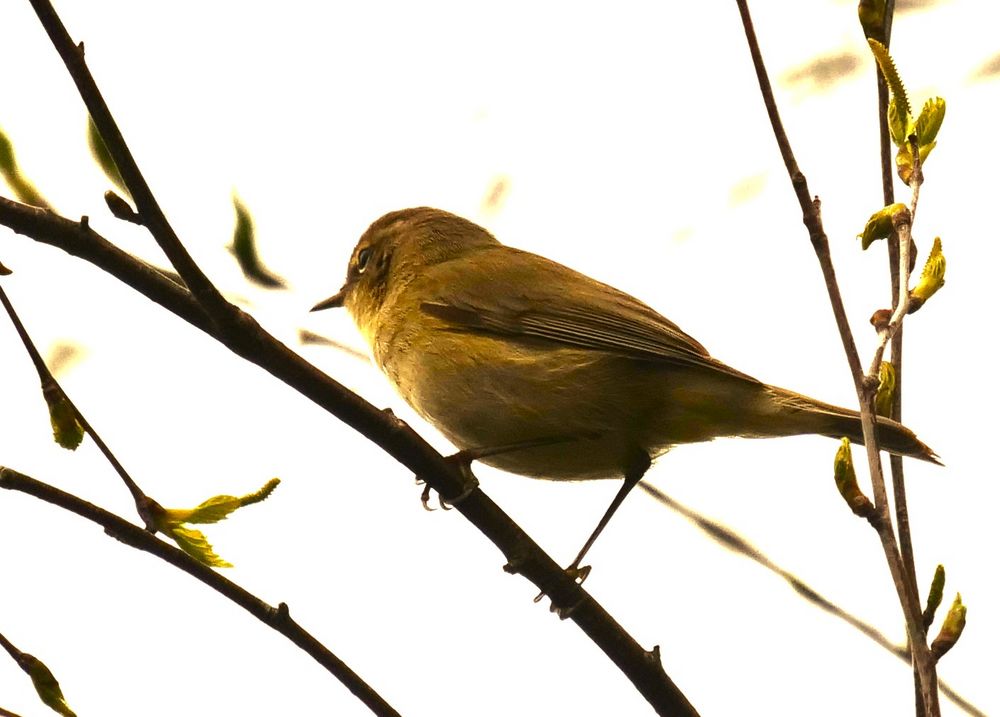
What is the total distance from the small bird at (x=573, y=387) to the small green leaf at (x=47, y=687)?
77.3 inches

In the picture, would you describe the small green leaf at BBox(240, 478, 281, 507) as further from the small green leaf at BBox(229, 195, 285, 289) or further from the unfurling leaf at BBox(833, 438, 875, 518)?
the unfurling leaf at BBox(833, 438, 875, 518)

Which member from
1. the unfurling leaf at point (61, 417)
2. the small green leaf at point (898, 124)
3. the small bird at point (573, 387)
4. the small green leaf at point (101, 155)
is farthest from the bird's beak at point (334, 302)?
the small green leaf at point (898, 124)

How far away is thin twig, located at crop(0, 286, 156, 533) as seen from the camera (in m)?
1.84

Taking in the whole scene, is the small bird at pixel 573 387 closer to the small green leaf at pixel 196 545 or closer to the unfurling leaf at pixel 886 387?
the unfurling leaf at pixel 886 387

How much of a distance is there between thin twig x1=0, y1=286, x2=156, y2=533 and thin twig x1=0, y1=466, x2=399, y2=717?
0.10m

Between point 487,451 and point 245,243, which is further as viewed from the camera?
point 487,451

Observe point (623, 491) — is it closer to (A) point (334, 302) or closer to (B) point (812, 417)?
(B) point (812, 417)

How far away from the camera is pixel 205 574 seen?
1902 mm

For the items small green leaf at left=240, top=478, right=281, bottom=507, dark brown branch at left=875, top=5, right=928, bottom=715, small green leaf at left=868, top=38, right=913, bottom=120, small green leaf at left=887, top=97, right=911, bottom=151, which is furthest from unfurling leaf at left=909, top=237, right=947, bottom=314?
small green leaf at left=240, top=478, right=281, bottom=507

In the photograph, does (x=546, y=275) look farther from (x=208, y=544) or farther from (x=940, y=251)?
(x=208, y=544)

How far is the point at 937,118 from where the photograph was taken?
93.5 inches

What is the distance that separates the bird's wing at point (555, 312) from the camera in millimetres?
3898

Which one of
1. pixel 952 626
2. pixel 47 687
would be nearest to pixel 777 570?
pixel 952 626

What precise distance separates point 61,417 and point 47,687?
1.51ft
